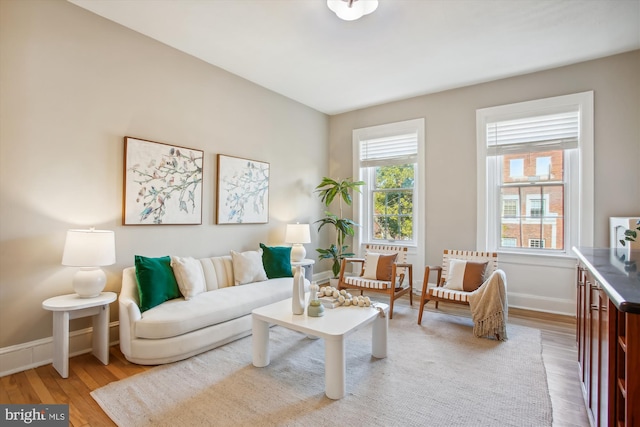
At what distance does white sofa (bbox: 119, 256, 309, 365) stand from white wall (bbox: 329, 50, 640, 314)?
2.65 meters

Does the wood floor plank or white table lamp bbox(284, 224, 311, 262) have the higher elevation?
white table lamp bbox(284, 224, 311, 262)

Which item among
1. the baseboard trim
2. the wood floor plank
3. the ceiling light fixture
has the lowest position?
the wood floor plank

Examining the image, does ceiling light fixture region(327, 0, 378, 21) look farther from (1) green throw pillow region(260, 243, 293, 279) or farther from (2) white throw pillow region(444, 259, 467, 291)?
(2) white throw pillow region(444, 259, 467, 291)

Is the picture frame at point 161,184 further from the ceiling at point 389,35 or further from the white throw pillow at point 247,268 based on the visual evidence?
the ceiling at point 389,35

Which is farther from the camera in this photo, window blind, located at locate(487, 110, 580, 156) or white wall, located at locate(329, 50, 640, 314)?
window blind, located at locate(487, 110, 580, 156)

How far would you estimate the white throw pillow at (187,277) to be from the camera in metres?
2.96

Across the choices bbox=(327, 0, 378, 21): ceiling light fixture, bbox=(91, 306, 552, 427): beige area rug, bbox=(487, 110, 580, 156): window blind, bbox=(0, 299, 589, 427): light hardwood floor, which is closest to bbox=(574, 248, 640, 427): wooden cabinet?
bbox=(0, 299, 589, 427): light hardwood floor

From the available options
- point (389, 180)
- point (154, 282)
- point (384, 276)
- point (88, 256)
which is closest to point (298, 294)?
point (154, 282)

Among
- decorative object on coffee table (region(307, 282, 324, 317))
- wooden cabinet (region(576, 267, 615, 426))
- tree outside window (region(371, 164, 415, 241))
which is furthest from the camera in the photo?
tree outside window (region(371, 164, 415, 241))

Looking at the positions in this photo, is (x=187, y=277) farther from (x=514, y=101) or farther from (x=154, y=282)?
(x=514, y=101)

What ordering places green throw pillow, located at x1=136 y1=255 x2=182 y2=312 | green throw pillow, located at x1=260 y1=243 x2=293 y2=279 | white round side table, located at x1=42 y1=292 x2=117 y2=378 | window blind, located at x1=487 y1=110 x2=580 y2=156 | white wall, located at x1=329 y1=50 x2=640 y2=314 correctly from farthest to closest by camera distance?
1. green throw pillow, located at x1=260 y1=243 x2=293 y2=279
2. window blind, located at x1=487 y1=110 x2=580 y2=156
3. white wall, located at x1=329 y1=50 x2=640 y2=314
4. green throw pillow, located at x1=136 y1=255 x2=182 y2=312
5. white round side table, located at x1=42 y1=292 x2=117 y2=378

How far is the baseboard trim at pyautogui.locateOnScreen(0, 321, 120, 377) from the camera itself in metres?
2.39

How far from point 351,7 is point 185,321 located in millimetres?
2789

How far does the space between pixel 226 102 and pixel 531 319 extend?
442cm
